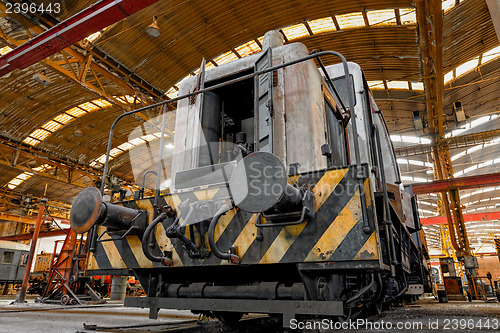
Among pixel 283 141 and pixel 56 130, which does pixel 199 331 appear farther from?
pixel 56 130

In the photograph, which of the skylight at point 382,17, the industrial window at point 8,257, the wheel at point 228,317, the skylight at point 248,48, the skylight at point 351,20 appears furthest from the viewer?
the industrial window at point 8,257

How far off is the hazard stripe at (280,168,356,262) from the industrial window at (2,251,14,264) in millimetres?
19701

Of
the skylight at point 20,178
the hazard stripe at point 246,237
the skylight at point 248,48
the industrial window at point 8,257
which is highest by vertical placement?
the skylight at point 248,48

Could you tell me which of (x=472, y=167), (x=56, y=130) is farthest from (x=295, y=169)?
(x=472, y=167)

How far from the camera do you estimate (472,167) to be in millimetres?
20219

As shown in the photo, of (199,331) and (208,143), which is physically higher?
(208,143)

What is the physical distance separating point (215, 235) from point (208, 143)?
119 cm

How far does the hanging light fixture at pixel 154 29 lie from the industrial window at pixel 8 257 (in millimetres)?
14801

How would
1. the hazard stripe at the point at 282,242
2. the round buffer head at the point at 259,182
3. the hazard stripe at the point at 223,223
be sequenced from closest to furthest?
1. the round buffer head at the point at 259,182
2. the hazard stripe at the point at 282,242
3. the hazard stripe at the point at 223,223

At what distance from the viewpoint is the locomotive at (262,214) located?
80.7 inches

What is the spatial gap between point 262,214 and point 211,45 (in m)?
9.22

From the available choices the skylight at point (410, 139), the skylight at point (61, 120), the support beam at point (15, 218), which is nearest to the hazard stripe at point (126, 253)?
the skylight at point (61, 120)

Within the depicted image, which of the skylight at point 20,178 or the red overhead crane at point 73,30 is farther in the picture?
the skylight at point 20,178

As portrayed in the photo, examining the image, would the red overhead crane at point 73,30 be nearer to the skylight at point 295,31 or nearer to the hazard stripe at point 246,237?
the skylight at point 295,31
